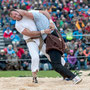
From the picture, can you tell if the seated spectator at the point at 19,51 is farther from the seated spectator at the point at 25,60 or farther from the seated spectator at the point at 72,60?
the seated spectator at the point at 72,60

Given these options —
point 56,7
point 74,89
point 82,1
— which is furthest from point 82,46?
point 74,89

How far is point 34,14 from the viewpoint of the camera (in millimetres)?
7805

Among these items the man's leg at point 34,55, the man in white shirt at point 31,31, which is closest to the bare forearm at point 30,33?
the man in white shirt at point 31,31

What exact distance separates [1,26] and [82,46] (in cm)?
591

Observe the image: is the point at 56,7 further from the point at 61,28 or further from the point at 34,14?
the point at 34,14

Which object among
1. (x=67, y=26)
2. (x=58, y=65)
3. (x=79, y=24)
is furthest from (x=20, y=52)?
(x=58, y=65)

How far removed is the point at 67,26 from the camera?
18.3m

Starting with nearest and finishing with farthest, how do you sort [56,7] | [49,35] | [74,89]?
[74,89] → [49,35] → [56,7]

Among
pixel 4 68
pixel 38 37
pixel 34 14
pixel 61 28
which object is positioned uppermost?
pixel 34 14

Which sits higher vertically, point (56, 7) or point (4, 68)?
point (56, 7)

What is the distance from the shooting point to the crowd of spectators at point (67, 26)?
1581cm

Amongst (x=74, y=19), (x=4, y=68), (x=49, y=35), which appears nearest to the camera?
(x=49, y=35)

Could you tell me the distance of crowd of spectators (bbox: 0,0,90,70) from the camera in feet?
51.9

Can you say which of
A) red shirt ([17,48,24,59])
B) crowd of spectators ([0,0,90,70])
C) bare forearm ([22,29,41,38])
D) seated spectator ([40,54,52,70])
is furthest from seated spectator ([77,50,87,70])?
bare forearm ([22,29,41,38])
